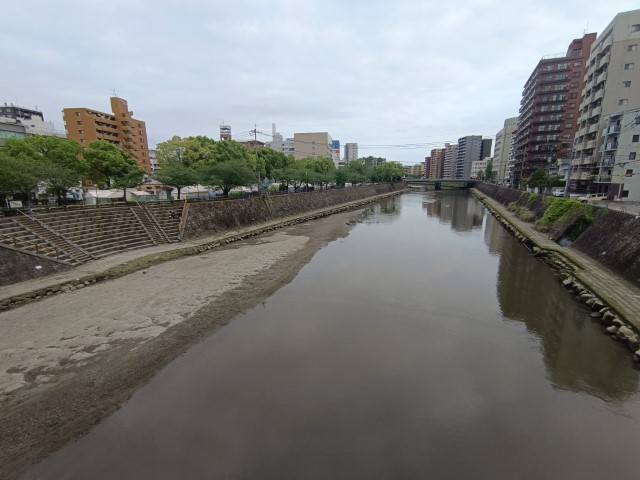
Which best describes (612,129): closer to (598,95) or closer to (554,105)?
(598,95)

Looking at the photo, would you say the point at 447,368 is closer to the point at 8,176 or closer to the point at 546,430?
the point at 546,430

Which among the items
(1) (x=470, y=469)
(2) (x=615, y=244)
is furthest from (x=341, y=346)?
(2) (x=615, y=244)

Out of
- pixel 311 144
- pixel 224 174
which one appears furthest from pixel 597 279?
pixel 311 144

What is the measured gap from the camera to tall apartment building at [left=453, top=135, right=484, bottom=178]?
541ft

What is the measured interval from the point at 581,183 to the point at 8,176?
7283cm

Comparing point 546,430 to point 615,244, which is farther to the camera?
point 615,244

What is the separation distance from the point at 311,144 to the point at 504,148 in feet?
249

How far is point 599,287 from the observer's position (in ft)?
49.9

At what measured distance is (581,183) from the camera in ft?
166

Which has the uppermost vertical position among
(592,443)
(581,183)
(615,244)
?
(581,183)

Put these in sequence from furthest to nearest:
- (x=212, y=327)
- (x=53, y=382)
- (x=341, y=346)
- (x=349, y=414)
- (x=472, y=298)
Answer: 1. (x=472, y=298)
2. (x=212, y=327)
3. (x=341, y=346)
4. (x=53, y=382)
5. (x=349, y=414)

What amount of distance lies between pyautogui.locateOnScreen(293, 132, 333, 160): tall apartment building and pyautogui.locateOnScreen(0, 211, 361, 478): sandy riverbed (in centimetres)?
11174

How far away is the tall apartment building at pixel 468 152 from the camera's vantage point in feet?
541

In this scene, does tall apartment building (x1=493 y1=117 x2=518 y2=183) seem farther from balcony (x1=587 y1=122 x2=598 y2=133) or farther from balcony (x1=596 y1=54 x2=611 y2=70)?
balcony (x1=596 y1=54 x2=611 y2=70)
